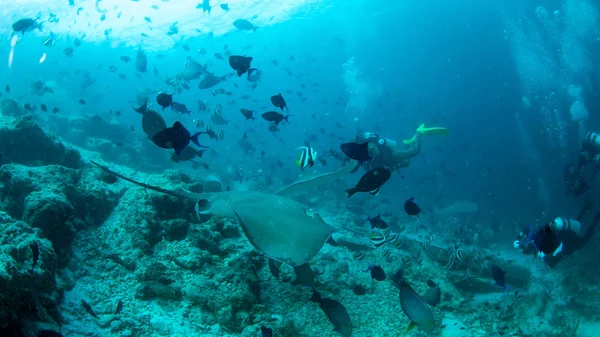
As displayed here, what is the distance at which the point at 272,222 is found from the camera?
3748 mm

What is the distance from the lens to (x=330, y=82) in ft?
273

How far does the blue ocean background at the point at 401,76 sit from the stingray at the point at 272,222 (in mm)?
7499

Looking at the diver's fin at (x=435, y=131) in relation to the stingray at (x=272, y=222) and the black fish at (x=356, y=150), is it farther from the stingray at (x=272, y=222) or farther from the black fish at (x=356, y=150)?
the stingray at (x=272, y=222)

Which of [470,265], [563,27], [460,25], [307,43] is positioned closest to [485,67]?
[460,25]

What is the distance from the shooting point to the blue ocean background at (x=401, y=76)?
22719mm

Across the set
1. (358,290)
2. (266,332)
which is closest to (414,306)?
(358,290)

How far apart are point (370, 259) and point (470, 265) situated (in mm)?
3212

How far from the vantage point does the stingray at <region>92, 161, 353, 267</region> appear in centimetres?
332

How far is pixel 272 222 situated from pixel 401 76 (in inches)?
2915

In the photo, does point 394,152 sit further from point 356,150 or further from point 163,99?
point 163,99

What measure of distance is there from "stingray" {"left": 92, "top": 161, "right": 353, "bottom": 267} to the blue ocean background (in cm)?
750

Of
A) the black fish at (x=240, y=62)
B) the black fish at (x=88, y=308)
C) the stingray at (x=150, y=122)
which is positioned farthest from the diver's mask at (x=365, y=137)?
the black fish at (x=88, y=308)

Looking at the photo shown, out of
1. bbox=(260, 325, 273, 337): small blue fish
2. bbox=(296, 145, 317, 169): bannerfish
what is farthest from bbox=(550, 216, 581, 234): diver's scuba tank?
bbox=(260, 325, 273, 337): small blue fish

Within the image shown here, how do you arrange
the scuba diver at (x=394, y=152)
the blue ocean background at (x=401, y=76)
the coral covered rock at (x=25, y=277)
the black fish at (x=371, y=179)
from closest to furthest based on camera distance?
the coral covered rock at (x=25, y=277) → the black fish at (x=371, y=179) → the scuba diver at (x=394, y=152) → the blue ocean background at (x=401, y=76)
